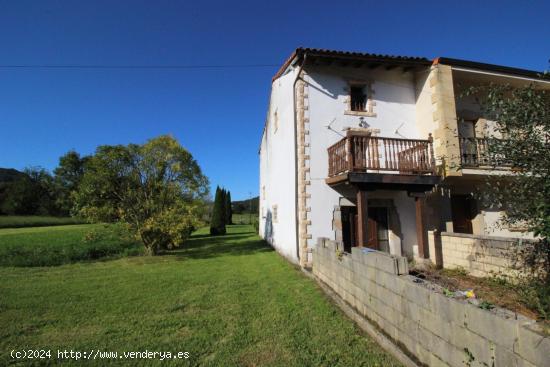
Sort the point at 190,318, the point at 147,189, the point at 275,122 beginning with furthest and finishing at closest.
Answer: the point at 275,122 → the point at 147,189 → the point at 190,318

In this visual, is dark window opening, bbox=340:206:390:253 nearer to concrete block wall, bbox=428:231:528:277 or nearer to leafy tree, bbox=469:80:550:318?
concrete block wall, bbox=428:231:528:277

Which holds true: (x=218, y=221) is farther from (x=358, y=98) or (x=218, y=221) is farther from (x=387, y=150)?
(x=387, y=150)

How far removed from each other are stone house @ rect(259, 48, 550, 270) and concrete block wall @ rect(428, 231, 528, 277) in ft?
0.16

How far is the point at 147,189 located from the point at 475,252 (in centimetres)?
1188

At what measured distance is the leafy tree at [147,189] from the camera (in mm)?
10711

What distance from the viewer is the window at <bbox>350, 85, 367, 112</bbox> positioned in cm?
977

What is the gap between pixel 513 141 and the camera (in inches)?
146

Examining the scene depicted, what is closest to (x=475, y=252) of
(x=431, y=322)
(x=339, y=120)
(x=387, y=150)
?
(x=387, y=150)

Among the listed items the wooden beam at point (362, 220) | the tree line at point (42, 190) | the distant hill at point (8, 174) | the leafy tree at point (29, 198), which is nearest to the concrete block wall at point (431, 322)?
the wooden beam at point (362, 220)

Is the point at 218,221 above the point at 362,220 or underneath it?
underneath

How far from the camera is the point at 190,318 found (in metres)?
4.77

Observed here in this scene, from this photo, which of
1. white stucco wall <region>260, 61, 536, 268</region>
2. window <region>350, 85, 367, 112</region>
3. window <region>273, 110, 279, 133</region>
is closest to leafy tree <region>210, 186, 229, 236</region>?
window <region>273, 110, 279, 133</region>

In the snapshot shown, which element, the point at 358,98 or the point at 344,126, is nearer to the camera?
the point at 344,126

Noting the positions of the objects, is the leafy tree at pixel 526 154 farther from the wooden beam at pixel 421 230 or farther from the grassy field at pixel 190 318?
the wooden beam at pixel 421 230
